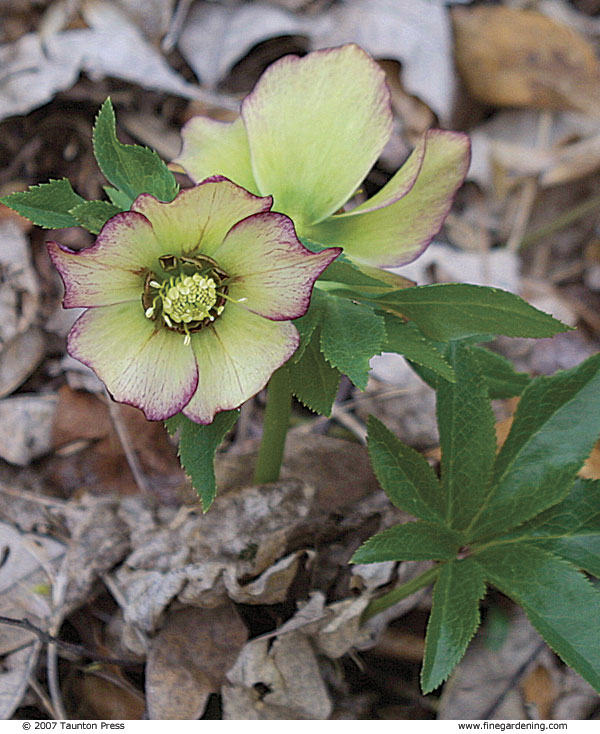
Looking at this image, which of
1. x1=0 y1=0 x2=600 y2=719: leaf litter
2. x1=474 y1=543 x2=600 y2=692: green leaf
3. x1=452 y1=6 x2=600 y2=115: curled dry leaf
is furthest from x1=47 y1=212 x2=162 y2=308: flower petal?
x1=452 y1=6 x2=600 y2=115: curled dry leaf

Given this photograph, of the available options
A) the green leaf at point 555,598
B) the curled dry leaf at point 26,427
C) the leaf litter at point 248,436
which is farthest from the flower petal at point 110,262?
the curled dry leaf at point 26,427

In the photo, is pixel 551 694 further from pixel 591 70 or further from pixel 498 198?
pixel 591 70

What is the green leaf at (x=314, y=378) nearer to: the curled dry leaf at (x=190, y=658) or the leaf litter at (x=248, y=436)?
the leaf litter at (x=248, y=436)

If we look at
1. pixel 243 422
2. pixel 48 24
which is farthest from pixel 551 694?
pixel 48 24

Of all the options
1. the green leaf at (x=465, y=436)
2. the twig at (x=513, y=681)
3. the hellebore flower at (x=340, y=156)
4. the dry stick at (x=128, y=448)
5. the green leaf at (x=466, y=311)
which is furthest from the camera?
the dry stick at (x=128, y=448)

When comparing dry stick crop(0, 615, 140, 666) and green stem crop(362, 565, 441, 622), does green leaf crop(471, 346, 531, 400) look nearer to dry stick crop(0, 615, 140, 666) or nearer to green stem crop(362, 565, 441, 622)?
green stem crop(362, 565, 441, 622)

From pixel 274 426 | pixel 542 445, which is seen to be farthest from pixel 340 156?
pixel 542 445
